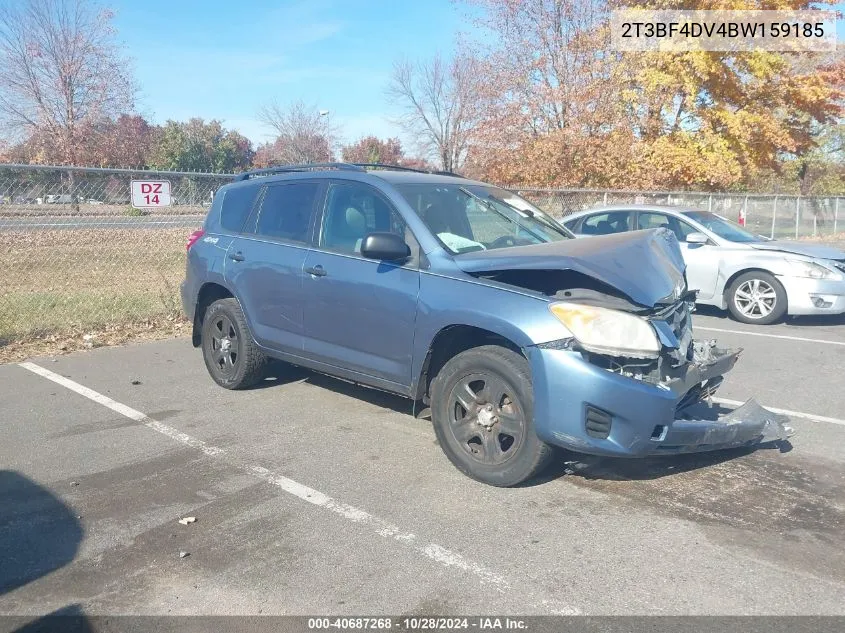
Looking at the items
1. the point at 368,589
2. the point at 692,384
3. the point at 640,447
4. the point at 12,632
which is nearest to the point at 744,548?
the point at 640,447

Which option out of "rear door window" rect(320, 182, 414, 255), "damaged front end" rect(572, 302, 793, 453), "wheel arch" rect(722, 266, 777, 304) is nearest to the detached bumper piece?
"damaged front end" rect(572, 302, 793, 453)

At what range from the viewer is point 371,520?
3787mm

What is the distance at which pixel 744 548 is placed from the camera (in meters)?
3.46

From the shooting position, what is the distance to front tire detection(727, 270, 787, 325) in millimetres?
9312

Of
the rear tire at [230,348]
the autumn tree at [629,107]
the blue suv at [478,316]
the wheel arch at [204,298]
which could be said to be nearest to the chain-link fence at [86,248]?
the wheel arch at [204,298]

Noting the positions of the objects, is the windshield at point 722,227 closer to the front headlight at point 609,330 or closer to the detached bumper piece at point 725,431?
the detached bumper piece at point 725,431

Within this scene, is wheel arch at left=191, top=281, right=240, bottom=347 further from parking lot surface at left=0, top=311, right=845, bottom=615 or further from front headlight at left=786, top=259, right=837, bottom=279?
front headlight at left=786, top=259, right=837, bottom=279

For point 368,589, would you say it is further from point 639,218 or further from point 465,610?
point 639,218

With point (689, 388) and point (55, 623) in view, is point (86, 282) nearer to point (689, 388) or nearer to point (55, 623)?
point (55, 623)

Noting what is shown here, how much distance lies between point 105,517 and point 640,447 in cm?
290

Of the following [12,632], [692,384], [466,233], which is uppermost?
[466,233]

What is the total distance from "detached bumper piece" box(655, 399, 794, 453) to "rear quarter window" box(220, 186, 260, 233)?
12.7ft

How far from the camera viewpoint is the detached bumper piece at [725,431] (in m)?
3.88

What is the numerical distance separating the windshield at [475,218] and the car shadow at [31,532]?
2695 mm
